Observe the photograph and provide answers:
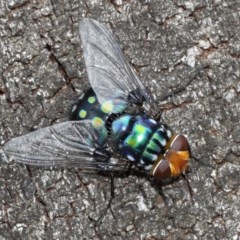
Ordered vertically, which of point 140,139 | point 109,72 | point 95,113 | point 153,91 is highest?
point 109,72

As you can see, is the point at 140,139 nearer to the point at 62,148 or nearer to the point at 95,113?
the point at 95,113

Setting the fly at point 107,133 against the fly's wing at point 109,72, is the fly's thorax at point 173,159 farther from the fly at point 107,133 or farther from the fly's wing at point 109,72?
the fly's wing at point 109,72

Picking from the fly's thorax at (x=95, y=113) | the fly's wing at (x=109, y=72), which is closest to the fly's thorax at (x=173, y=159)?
the fly's wing at (x=109, y=72)

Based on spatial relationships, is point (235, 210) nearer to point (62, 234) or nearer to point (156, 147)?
point (156, 147)

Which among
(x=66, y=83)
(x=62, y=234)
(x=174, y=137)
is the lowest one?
(x=62, y=234)

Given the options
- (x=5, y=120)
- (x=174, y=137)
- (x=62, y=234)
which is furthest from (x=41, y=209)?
(x=174, y=137)

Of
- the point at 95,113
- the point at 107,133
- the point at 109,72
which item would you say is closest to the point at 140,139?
the point at 107,133

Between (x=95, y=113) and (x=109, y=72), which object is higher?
(x=109, y=72)
